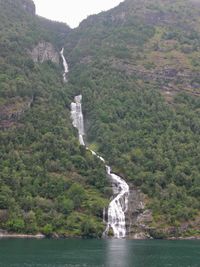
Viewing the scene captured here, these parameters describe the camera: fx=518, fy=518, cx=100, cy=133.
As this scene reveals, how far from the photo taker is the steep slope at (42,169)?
390 ft

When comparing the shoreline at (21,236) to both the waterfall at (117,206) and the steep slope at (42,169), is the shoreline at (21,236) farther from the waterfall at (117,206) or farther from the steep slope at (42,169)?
the waterfall at (117,206)

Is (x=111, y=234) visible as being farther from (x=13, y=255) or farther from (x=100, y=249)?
(x=13, y=255)

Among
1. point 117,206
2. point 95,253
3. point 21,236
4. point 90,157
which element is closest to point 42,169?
point 90,157

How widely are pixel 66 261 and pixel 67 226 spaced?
40365mm

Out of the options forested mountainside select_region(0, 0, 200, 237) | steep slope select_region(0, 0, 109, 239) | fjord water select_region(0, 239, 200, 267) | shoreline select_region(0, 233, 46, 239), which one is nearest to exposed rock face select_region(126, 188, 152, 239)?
forested mountainside select_region(0, 0, 200, 237)

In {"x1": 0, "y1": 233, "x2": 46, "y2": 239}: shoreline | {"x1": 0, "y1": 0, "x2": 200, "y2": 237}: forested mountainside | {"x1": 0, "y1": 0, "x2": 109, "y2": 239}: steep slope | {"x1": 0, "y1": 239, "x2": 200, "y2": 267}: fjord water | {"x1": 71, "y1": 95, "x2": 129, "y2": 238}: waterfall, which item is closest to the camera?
{"x1": 0, "y1": 239, "x2": 200, "y2": 267}: fjord water

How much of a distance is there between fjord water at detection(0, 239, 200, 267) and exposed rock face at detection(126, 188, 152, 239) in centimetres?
1381

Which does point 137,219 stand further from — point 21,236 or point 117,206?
point 21,236

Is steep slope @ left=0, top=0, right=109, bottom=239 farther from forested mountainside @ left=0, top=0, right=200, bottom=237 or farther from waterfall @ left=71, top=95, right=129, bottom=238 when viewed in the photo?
waterfall @ left=71, top=95, right=129, bottom=238

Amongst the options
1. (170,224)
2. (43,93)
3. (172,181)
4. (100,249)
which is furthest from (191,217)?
(43,93)

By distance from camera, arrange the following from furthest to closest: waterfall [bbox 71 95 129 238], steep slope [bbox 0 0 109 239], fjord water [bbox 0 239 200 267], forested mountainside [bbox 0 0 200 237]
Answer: waterfall [bbox 71 95 129 238] → forested mountainside [bbox 0 0 200 237] → steep slope [bbox 0 0 109 239] → fjord water [bbox 0 239 200 267]

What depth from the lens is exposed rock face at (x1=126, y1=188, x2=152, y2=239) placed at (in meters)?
123

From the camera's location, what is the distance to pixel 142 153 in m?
158

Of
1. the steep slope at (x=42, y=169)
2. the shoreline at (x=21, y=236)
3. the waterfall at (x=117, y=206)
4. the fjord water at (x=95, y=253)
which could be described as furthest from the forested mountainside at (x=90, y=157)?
the fjord water at (x=95, y=253)
